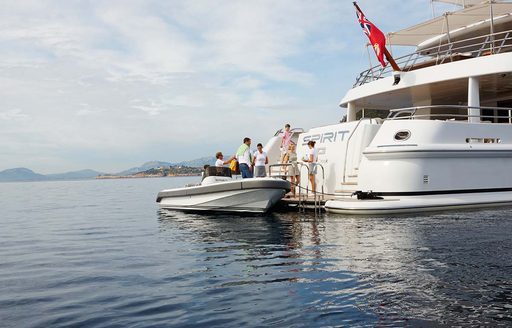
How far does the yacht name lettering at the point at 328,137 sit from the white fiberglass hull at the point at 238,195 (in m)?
2.31

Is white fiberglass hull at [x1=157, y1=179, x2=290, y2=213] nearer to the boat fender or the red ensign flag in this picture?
the boat fender

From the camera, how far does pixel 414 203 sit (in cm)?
1186

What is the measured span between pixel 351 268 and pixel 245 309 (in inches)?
80.8

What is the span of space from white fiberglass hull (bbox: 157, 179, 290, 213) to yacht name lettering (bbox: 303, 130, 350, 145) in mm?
2309

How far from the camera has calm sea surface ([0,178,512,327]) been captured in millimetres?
4562

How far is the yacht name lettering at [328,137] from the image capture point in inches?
558

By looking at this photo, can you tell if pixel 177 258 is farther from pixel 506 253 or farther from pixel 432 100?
pixel 432 100

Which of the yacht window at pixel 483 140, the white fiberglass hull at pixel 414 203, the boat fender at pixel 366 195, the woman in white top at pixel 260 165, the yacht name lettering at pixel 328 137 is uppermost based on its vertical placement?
the yacht name lettering at pixel 328 137

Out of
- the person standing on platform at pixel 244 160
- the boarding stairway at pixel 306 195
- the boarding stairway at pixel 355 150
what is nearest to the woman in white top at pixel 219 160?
the person standing on platform at pixel 244 160


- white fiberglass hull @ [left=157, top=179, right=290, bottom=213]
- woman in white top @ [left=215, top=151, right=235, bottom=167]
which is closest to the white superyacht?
white fiberglass hull @ [left=157, top=179, right=290, bottom=213]

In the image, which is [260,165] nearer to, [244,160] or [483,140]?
[244,160]

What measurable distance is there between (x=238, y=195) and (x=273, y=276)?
7.28m

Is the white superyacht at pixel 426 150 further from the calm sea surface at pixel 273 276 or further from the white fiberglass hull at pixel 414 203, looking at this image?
the calm sea surface at pixel 273 276

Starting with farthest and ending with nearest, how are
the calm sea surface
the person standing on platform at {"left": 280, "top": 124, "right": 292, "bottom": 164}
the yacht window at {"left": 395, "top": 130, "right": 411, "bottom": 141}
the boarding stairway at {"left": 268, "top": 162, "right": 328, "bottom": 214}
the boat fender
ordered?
the person standing on platform at {"left": 280, "top": 124, "right": 292, "bottom": 164} < the boarding stairway at {"left": 268, "top": 162, "right": 328, "bottom": 214} < the boat fender < the yacht window at {"left": 395, "top": 130, "right": 411, "bottom": 141} < the calm sea surface
